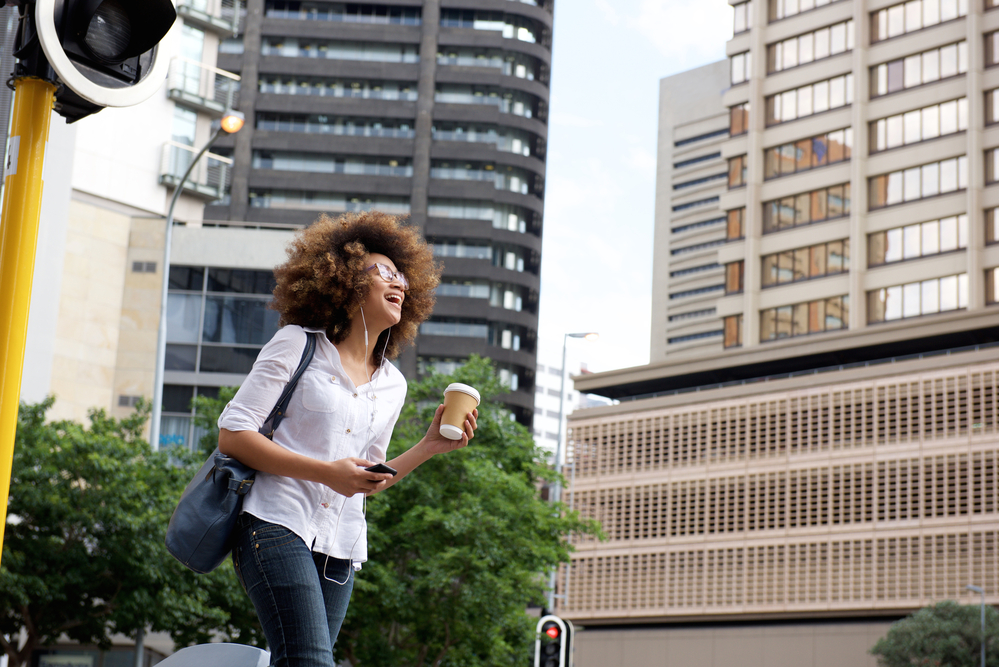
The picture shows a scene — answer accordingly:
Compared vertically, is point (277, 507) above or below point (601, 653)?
above

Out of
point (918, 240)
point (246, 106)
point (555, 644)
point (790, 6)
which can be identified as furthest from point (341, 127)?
point (555, 644)

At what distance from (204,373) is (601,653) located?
98.5ft

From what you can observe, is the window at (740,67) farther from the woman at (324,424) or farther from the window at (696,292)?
the woman at (324,424)

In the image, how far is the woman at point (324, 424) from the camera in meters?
2.95

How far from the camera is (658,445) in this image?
59031 millimetres

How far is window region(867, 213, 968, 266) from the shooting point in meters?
56.4

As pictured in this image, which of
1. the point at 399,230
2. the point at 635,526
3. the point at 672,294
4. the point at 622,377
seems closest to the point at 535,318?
the point at 622,377

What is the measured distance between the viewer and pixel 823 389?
176 feet

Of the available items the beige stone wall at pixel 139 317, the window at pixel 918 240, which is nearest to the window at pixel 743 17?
the window at pixel 918 240

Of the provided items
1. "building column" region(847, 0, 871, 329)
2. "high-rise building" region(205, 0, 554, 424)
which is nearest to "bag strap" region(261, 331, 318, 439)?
"building column" region(847, 0, 871, 329)

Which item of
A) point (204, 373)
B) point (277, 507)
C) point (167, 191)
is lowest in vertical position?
point (277, 507)

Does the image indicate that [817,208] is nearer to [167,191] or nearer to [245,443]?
[167,191]

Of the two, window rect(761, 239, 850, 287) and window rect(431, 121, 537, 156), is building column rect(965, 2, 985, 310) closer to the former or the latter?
window rect(761, 239, 850, 287)

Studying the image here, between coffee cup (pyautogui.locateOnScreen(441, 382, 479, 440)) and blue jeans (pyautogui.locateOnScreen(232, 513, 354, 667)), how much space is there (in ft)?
1.68
